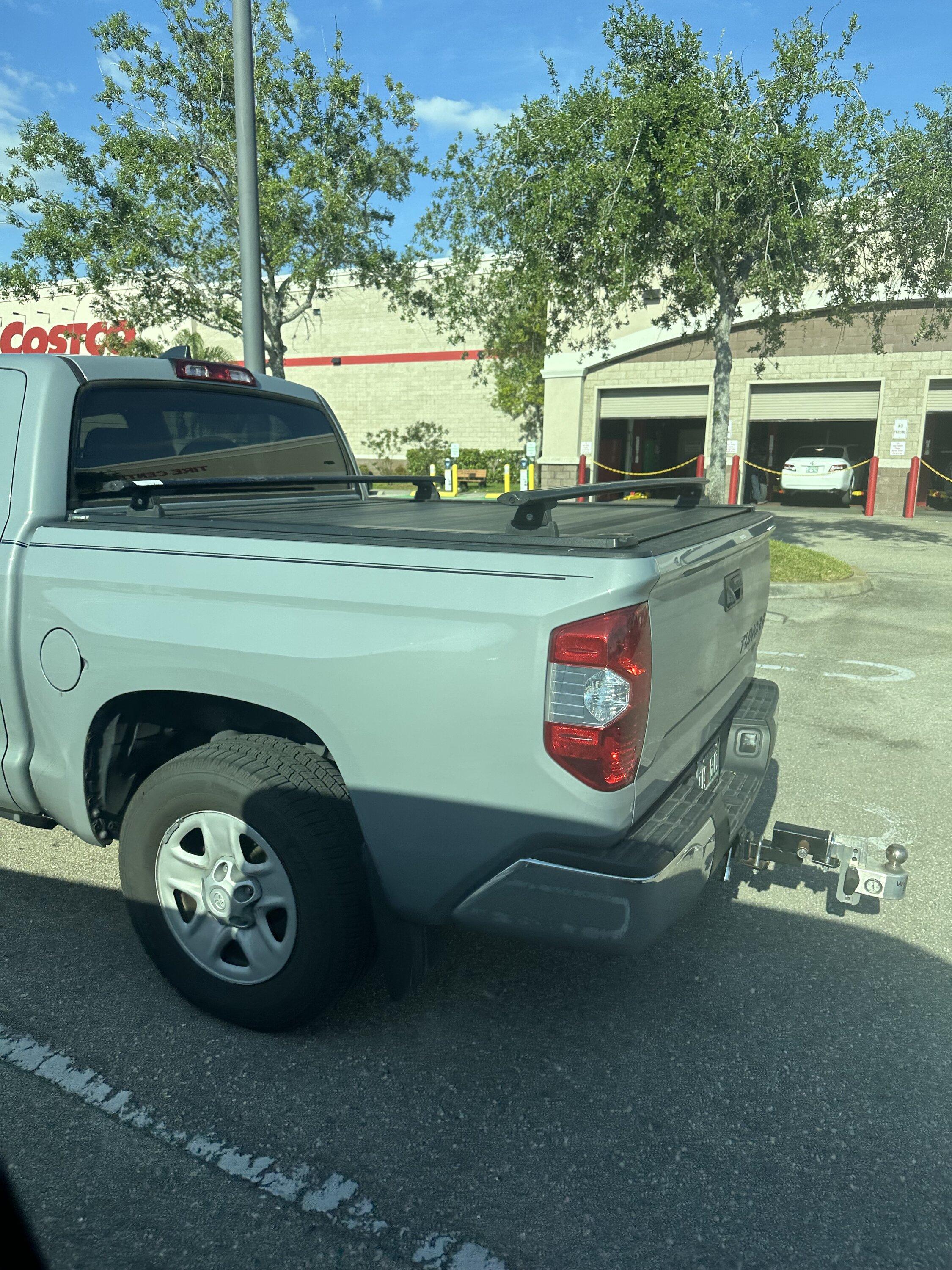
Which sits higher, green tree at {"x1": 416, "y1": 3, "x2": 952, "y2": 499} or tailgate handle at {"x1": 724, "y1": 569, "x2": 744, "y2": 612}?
green tree at {"x1": 416, "y1": 3, "x2": 952, "y2": 499}

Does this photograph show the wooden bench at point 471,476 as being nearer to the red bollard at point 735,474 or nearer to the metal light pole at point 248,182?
the red bollard at point 735,474

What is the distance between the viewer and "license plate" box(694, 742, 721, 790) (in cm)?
305

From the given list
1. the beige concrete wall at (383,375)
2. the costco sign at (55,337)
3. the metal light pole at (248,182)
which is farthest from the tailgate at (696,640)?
the costco sign at (55,337)

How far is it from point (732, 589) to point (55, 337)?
42.3m

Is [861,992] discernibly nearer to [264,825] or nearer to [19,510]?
[264,825]

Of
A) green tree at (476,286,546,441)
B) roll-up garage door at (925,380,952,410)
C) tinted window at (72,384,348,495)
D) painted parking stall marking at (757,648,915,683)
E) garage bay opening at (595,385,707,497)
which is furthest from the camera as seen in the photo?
green tree at (476,286,546,441)

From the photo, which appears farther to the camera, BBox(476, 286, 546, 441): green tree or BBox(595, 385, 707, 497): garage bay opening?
BBox(476, 286, 546, 441): green tree

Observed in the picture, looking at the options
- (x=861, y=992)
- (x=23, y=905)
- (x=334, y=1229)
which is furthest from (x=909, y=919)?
(x=23, y=905)

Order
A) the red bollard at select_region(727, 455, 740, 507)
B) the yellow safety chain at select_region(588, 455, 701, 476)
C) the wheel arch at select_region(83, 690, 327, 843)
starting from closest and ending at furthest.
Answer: the wheel arch at select_region(83, 690, 327, 843)
the red bollard at select_region(727, 455, 740, 507)
the yellow safety chain at select_region(588, 455, 701, 476)

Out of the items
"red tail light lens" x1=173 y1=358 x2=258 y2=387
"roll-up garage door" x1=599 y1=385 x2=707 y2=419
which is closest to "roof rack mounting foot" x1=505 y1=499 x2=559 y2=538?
"red tail light lens" x1=173 y1=358 x2=258 y2=387

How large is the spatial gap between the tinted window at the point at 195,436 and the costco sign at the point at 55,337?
3641cm

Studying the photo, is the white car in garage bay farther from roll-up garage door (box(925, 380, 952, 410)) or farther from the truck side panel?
the truck side panel

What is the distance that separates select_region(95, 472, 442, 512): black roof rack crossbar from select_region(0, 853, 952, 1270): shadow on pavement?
1583 millimetres

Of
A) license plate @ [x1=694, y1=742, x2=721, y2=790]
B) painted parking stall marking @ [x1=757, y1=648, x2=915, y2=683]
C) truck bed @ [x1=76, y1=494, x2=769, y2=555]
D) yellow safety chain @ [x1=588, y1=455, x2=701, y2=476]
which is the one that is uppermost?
truck bed @ [x1=76, y1=494, x2=769, y2=555]
